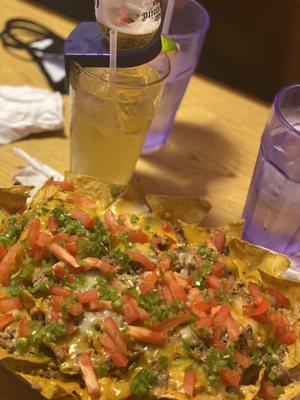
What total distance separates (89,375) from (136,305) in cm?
15

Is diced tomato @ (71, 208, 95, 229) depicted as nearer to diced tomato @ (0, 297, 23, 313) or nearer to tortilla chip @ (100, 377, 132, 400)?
diced tomato @ (0, 297, 23, 313)

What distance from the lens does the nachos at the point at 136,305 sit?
1.04 m

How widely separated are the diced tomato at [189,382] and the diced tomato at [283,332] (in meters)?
0.20

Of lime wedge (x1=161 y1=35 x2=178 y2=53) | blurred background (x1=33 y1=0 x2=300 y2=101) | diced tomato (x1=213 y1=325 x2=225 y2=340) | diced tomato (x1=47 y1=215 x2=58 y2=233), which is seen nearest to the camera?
diced tomato (x1=213 y1=325 x2=225 y2=340)

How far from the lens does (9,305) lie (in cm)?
108

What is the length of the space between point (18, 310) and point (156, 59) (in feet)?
2.15

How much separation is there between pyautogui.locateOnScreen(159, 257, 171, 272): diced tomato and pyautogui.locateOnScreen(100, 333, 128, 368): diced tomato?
0.20 meters

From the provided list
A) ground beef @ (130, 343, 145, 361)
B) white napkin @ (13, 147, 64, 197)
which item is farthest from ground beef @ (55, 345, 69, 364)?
white napkin @ (13, 147, 64, 197)

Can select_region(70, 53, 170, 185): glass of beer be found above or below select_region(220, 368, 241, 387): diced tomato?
above

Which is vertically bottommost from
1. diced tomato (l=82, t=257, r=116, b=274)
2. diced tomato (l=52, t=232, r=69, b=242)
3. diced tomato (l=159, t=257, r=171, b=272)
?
diced tomato (l=159, t=257, r=171, b=272)

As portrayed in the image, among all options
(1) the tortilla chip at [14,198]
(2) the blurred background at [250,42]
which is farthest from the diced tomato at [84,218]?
(2) the blurred background at [250,42]

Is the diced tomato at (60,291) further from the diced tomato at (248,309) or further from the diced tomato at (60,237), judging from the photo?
the diced tomato at (248,309)

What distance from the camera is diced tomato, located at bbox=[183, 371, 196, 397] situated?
1.03 meters

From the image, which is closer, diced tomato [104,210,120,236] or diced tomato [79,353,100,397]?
diced tomato [79,353,100,397]
